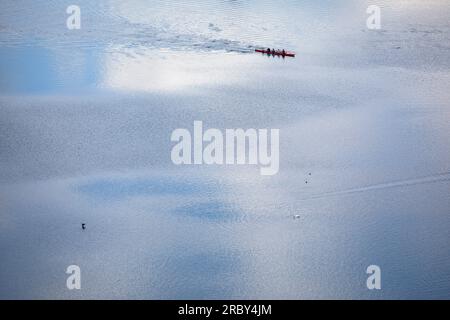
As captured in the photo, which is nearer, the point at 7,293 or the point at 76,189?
the point at 7,293

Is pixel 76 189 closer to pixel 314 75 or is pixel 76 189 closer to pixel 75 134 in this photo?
pixel 75 134

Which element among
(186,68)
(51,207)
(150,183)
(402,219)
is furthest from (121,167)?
(402,219)

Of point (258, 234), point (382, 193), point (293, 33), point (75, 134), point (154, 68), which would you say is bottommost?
point (258, 234)

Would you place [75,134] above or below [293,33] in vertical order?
below

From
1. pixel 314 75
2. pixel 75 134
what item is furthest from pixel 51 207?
pixel 314 75
